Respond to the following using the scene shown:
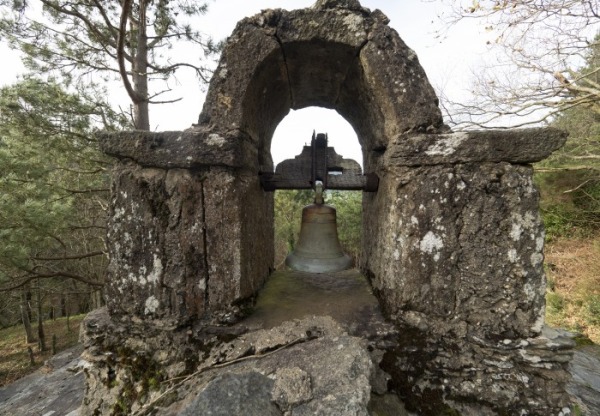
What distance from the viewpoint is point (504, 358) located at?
148 centimetres

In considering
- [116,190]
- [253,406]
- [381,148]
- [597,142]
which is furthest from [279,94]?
[597,142]

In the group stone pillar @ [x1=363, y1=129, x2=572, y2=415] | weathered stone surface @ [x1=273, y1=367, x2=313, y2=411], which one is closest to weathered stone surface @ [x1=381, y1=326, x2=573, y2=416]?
stone pillar @ [x1=363, y1=129, x2=572, y2=415]

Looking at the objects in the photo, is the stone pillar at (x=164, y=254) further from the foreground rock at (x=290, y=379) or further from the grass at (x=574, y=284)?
the grass at (x=574, y=284)

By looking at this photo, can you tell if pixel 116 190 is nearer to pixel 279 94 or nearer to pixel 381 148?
pixel 279 94

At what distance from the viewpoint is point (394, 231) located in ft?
5.35

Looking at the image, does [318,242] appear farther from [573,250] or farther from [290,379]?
[573,250]

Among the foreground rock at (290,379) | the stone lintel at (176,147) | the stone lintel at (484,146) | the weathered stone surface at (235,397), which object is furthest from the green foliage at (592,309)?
the stone lintel at (176,147)

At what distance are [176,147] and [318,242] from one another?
1434mm

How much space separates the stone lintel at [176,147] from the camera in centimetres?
159

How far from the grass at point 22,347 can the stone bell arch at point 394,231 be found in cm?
1252

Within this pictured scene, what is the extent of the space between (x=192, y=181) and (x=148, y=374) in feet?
3.59

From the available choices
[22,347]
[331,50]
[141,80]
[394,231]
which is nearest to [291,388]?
[394,231]

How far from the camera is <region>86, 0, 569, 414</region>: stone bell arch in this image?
1490 millimetres

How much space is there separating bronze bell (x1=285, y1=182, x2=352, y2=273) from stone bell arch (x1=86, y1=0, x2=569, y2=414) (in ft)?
2.49
